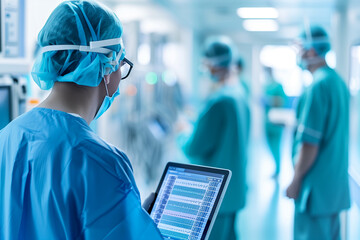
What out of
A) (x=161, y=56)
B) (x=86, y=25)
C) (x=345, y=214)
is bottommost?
(x=345, y=214)

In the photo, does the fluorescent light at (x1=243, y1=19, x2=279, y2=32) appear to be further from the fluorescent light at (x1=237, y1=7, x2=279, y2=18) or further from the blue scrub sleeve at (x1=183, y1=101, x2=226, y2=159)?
the blue scrub sleeve at (x1=183, y1=101, x2=226, y2=159)

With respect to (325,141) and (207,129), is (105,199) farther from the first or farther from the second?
(325,141)

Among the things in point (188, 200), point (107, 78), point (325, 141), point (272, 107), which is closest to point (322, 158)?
point (325, 141)

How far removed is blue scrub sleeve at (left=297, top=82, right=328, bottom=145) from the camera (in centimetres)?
209

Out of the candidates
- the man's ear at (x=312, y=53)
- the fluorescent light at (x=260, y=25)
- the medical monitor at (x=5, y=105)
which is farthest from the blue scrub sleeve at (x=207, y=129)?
the fluorescent light at (x=260, y=25)

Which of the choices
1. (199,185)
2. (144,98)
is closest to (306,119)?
(199,185)

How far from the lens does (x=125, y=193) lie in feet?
3.06

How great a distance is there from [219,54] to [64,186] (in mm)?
1822

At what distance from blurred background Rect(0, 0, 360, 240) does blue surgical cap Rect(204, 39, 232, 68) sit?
1.30ft

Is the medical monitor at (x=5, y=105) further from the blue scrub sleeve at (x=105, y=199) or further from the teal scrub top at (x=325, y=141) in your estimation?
the teal scrub top at (x=325, y=141)

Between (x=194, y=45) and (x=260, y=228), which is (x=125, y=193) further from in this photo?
(x=194, y=45)

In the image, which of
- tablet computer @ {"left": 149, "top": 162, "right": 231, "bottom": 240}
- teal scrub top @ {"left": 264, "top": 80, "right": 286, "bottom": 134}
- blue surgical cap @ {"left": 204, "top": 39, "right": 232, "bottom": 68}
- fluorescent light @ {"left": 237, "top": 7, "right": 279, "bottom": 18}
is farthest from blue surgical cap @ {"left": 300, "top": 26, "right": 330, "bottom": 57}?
teal scrub top @ {"left": 264, "top": 80, "right": 286, "bottom": 134}

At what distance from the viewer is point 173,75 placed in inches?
230

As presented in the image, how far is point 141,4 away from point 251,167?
2.76m
